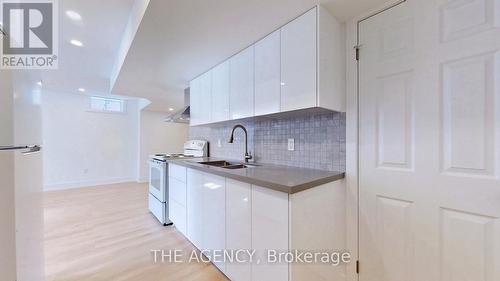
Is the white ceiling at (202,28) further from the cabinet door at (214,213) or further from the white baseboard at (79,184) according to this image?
the white baseboard at (79,184)

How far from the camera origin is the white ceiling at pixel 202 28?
136 cm

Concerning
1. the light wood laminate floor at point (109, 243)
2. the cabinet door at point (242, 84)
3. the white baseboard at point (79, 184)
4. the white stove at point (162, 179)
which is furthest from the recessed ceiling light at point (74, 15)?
the white baseboard at point (79, 184)

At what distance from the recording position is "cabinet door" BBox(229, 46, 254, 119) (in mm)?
1882

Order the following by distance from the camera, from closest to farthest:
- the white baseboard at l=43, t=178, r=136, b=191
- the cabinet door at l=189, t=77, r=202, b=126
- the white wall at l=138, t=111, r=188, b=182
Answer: the cabinet door at l=189, t=77, r=202, b=126 → the white baseboard at l=43, t=178, r=136, b=191 → the white wall at l=138, t=111, r=188, b=182

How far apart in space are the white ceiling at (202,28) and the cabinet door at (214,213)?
1.24 meters

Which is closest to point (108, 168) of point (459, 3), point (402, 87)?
point (402, 87)

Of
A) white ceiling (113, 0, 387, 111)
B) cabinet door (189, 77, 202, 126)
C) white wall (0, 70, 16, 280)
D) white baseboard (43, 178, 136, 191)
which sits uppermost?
white ceiling (113, 0, 387, 111)

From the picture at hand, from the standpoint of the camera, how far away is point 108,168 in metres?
5.39

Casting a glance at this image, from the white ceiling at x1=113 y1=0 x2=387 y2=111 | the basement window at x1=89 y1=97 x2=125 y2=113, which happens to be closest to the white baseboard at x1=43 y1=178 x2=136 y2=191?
the basement window at x1=89 y1=97 x2=125 y2=113

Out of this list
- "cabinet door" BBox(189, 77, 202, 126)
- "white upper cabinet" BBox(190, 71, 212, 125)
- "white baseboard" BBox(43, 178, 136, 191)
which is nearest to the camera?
"white upper cabinet" BBox(190, 71, 212, 125)

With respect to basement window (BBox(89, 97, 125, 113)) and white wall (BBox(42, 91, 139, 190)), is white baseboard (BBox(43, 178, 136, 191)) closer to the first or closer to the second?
white wall (BBox(42, 91, 139, 190))

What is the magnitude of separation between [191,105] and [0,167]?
2.30 m

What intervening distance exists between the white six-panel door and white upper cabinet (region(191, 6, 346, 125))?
0.22m

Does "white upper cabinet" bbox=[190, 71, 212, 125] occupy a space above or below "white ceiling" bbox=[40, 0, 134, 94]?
below
